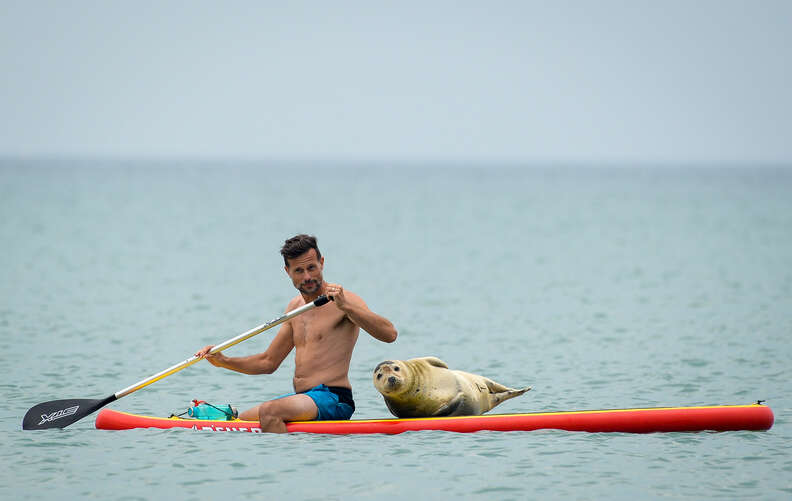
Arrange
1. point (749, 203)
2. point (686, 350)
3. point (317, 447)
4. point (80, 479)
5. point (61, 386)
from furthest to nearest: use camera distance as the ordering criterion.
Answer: point (749, 203), point (686, 350), point (61, 386), point (317, 447), point (80, 479)

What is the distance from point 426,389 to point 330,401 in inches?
31.9

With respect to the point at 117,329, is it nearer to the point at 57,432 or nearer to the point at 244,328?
the point at 244,328

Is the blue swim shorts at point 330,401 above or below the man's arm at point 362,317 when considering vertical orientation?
below

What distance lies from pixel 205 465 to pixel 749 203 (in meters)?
72.3

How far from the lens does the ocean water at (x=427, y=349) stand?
9.77 m

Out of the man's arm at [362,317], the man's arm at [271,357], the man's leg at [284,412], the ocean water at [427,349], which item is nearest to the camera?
the ocean water at [427,349]

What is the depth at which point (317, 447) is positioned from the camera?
10445 millimetres

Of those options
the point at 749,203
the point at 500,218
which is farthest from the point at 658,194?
the point at 500,218

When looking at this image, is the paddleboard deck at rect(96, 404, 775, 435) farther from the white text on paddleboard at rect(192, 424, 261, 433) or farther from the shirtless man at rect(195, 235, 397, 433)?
the shirtless man at rect(195, 235, 397, 433)

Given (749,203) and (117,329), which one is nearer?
(117,329)

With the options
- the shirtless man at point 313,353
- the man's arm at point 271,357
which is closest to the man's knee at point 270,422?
the shirtless man at point 313,353

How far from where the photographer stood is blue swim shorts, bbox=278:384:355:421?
35.0ft

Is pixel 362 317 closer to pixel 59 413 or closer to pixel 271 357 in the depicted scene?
pixel 271 357

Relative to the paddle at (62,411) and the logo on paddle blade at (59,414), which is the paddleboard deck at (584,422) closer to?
the paddle at (62,411)
